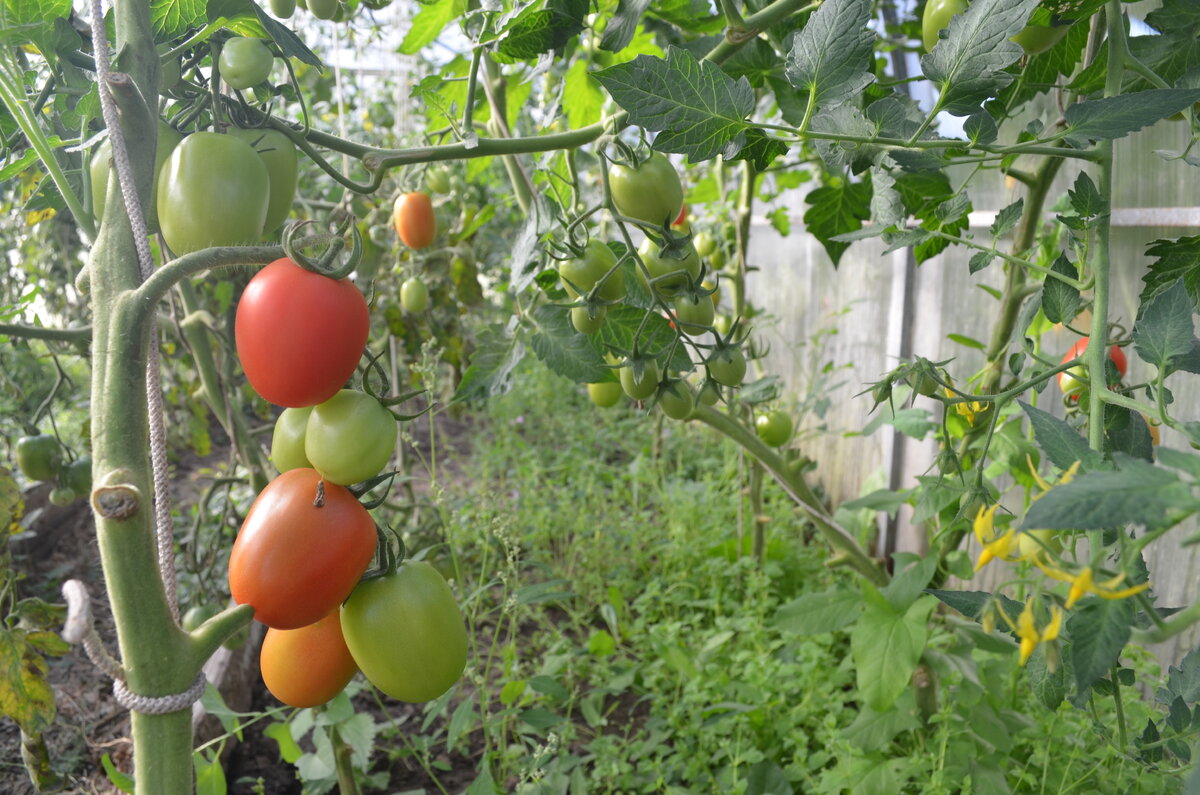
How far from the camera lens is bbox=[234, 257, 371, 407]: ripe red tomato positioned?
49 centimetres

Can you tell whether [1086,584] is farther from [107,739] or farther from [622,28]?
[107,739]

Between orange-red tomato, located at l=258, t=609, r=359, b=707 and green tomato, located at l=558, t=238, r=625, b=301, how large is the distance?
0.38 m

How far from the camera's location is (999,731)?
1154mm

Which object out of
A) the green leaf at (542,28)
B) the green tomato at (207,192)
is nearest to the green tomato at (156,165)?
the green tomato at (207,192)

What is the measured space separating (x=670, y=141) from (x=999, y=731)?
3.49 ft

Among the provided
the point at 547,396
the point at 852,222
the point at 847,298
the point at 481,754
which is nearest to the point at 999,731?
the point at 852,222

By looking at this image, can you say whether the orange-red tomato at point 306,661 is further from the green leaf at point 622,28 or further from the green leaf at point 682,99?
the green leaf at point 622,28

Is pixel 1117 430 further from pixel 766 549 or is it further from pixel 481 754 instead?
pixel 766 549

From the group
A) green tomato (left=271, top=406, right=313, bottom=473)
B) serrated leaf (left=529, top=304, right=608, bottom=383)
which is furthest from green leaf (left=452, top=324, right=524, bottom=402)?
green tomato (left=271, top=406, right=313, bottom=473)

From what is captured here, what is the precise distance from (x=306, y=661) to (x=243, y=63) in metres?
0.44

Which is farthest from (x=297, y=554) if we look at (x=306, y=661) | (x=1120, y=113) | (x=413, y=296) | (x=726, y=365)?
(x=413, y=296)

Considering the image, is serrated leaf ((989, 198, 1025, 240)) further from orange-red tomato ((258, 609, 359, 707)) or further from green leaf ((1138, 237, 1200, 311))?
orange-red tomato ((258, 609, 359, 707))

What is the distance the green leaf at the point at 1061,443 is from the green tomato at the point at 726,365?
0.42 m

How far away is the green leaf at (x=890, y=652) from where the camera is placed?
1.09 meters
